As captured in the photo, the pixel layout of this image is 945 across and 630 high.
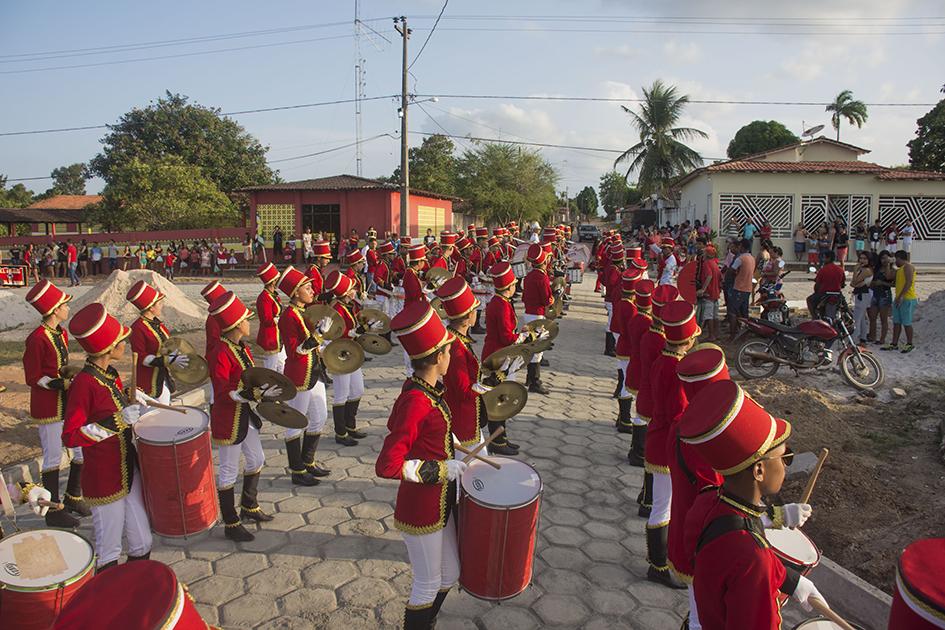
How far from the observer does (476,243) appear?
16.4m

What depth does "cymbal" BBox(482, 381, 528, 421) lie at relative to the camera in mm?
4215

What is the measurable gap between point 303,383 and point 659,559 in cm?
364

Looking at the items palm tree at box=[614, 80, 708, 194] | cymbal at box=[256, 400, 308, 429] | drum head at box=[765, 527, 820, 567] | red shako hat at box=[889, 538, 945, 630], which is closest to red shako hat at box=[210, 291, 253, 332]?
cymbal at box=[256, 400, 308, 429]

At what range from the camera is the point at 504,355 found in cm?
474

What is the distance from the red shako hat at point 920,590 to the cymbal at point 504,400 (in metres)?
2.56

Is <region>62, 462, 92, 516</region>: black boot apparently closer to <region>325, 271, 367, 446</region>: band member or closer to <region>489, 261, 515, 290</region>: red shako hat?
<region>325, 271, 367, 446</region>: band member

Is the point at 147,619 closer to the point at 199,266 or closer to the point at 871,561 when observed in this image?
the point at 871,561

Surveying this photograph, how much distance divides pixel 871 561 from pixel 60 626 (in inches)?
210

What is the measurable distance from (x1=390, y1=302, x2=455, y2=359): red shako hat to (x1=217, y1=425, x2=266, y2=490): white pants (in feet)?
7.57

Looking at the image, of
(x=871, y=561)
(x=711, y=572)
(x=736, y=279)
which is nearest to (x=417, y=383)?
(x=711, y=572)

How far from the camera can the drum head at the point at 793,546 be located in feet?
9.74

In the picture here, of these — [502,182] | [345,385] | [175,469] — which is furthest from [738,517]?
[502,182]

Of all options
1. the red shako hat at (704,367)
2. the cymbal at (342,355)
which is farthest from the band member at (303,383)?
the red shako hat at (704,367)

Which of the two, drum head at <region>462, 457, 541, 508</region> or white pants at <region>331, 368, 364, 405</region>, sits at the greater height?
drum head at <region>462, 457, 541, 508</region>
